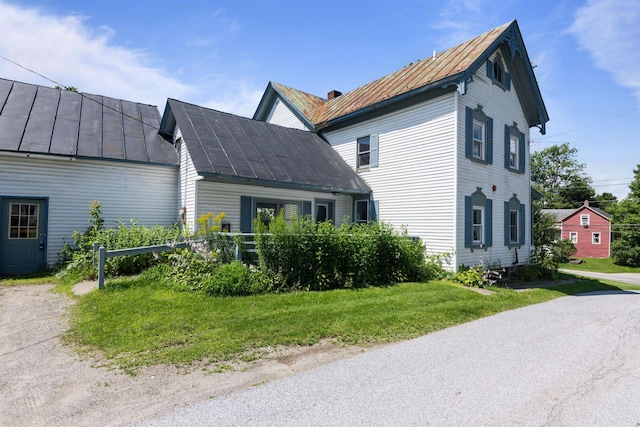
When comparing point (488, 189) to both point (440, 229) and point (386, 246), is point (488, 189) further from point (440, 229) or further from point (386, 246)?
point (386, 246)

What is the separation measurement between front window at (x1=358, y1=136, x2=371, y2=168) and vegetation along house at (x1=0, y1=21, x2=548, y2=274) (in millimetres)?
56

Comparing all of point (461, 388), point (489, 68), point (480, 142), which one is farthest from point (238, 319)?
point (489, 68)

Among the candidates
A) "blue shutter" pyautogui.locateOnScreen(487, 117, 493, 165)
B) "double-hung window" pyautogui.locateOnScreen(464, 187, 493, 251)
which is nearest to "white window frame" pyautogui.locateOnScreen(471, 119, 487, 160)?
"blue shutter" pyautogui.locateOnScreen(487, 117, 493, 165)

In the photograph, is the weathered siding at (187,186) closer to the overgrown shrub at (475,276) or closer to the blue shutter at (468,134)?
the overgrown shrub at (475,276)

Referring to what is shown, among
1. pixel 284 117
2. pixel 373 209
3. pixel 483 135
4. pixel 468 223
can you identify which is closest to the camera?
pixel 468 223

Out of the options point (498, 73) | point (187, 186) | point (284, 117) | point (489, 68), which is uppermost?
point (498, 73)

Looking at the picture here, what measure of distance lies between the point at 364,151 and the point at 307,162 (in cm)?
271

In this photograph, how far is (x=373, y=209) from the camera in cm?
1471

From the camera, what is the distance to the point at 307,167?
14.0m

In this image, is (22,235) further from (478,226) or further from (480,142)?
(480,142)

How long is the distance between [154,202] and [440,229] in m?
10.3

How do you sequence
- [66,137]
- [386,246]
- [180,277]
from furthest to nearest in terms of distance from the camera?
1. [66,137]
2. [386,246]
3. [180,277]

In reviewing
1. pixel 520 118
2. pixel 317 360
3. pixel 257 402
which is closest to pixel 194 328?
pixel 317 360

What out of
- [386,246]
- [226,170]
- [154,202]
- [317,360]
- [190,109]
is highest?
[190,109]
